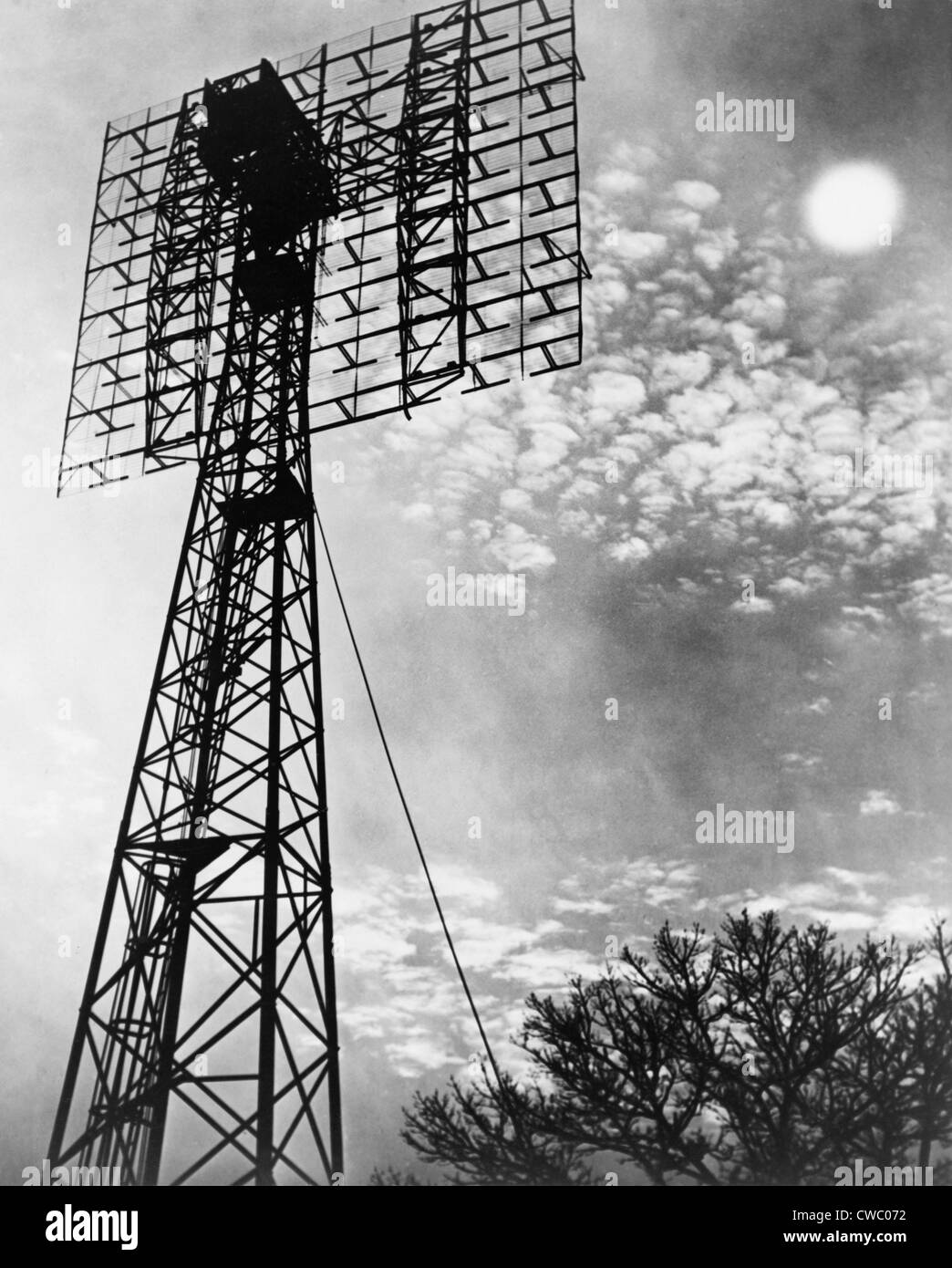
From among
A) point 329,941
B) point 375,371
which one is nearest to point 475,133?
point 375,371

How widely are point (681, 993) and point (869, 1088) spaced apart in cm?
311

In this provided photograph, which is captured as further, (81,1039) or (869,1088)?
(869,1088)

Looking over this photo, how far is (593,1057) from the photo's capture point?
17.2 meters

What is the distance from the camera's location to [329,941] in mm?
13500

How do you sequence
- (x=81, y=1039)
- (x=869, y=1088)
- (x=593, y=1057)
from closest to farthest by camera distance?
1. (x=81, y=1039)
2. (x=869, y=1088)
3. (x=593, y=1057)
